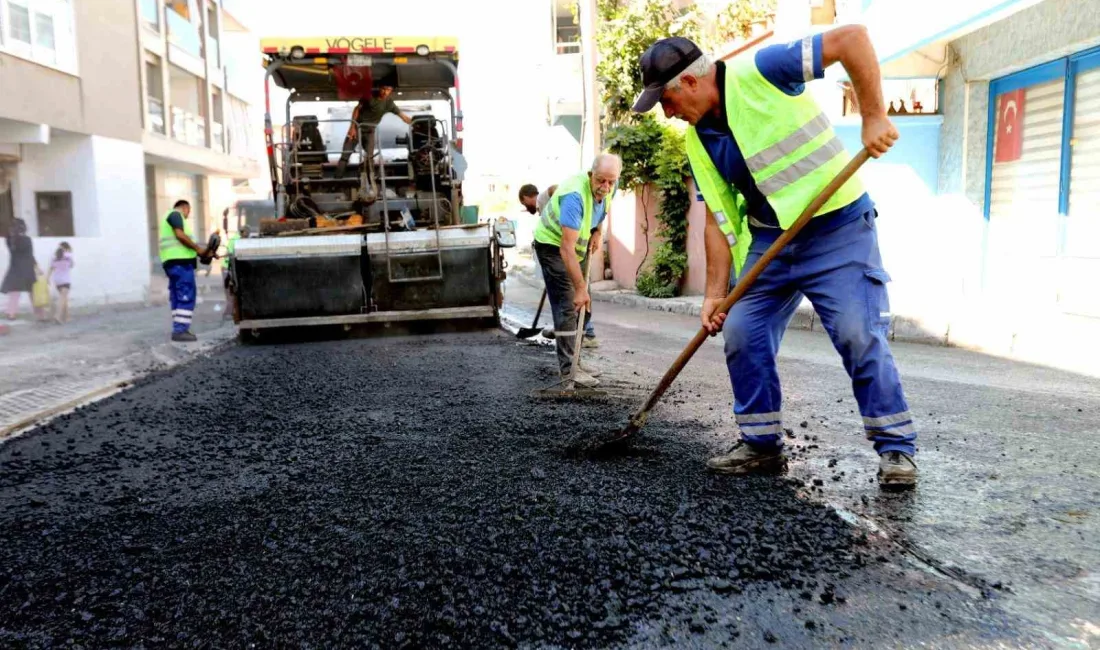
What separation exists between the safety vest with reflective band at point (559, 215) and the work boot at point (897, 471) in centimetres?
248

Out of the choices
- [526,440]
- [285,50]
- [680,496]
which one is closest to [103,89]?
[285,50]

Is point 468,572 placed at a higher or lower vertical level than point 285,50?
lower

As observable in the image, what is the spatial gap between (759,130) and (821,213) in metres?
0.34

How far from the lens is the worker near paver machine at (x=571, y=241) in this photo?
4.81 metres

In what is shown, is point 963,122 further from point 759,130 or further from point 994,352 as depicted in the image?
point 759,130

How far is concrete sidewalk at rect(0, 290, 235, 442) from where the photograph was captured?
4855 millimetres

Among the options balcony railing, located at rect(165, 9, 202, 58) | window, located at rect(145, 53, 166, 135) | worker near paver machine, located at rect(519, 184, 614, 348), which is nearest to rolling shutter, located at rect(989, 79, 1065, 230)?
worker near paver machine, located at rect(519, 184, 614, 348)

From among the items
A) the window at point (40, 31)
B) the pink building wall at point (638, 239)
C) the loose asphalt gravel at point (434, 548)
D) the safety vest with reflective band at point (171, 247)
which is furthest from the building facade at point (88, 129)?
the loose asphalt gravel at point (434, 548)

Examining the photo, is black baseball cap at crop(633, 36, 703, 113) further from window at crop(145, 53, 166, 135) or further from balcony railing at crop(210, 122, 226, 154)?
balcony railing at crop(210, 122, 226, 154)

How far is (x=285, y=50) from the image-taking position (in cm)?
806

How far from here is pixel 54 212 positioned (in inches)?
598

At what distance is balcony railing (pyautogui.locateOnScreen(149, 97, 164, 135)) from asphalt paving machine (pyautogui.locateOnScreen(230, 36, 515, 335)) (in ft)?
39.7

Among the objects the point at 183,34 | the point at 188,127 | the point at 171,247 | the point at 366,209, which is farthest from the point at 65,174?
the point at 366,209

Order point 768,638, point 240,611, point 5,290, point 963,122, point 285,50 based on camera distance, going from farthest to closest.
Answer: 1. point 5,290
2. point 963,122
3. point 285,50
4. point 240,611
5. point 768,638
